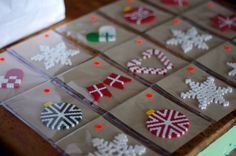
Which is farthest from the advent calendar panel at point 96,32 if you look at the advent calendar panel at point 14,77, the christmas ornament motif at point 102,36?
the advent calendar panel at point 14,77

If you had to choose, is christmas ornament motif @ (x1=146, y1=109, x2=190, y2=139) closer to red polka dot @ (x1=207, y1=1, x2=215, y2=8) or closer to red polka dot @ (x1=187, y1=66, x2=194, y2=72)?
red polka dot @ (x1=187, y1=66, x2=194, y2=72)

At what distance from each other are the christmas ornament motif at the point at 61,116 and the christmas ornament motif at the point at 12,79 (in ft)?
0.51

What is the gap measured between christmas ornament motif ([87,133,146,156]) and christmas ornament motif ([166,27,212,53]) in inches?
19.5

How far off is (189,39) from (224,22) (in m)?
0.20

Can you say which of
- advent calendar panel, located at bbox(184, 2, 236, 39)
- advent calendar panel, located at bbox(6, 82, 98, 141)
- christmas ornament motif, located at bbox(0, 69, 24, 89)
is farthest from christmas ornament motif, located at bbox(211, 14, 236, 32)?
christmas ornament motif, located at bbox(0, 69, 24, 89)

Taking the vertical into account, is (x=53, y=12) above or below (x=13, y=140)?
above

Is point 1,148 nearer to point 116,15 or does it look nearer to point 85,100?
point 85,100

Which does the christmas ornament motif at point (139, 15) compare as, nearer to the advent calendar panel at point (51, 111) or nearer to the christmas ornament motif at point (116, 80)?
the christmas ornament motif at point (116, 80)

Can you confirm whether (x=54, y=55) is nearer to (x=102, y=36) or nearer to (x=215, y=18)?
(x=102, y=36)

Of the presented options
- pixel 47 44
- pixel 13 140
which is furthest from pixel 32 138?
pixel 47 44

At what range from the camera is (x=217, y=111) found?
1276 millimetres

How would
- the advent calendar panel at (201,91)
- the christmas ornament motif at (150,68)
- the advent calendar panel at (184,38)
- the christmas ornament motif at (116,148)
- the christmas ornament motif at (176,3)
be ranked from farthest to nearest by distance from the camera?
the christmas ornament motif at (176,3)
the advent calendar panel at (184,38)
the christmas ornament motif at (150,68)
the advent calendar panel at (201,91)
the christmas ornament motif at (116,148)

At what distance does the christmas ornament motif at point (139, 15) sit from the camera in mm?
1634

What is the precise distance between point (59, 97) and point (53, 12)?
1.31 ft
